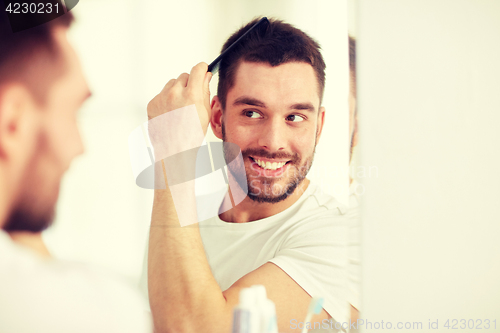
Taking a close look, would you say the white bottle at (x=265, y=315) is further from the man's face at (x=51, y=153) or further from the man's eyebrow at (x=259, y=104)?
the man's face at (x=51, y=153)

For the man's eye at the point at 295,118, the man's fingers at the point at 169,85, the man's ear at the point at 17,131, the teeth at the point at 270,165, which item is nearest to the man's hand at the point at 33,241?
the man's ear at the point at 17,131

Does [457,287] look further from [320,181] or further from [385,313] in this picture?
[320,181]

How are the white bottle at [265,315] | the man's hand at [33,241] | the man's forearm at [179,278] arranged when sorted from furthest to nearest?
the man's hand at [33,241] → the man's forearm at [179,278] → the white bottle at [265,315]

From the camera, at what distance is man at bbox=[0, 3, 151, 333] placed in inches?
34.7

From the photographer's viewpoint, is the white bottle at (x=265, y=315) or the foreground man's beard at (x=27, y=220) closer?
the white bottle at (x=265, y=315)

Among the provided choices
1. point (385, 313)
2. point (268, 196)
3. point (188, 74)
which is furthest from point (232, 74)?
point (385, 313)

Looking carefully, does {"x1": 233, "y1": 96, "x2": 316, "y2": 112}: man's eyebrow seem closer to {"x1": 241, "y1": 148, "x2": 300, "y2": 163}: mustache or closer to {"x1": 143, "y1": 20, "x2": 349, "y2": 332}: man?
{"x1": 143, "y1": 20, "x2": 349, "y2": 332}: man

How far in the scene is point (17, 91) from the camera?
94 cm

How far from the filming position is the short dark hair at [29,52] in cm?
95

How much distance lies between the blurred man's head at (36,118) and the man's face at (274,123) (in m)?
0.43

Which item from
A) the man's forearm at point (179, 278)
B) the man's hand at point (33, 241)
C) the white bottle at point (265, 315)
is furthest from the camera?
the man's hand at point (33, 241)

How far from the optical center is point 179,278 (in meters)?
0.83

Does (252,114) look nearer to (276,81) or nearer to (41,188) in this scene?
(276,81)

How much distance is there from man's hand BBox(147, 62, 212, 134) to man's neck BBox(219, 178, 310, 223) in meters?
0.22
